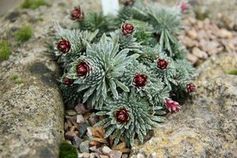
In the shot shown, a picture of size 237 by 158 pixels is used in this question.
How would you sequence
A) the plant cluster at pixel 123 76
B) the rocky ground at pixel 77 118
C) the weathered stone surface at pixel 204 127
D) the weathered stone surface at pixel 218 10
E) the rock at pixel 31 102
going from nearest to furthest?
1. the rock at pixel 31 102
2. the rocky ground at pixel 77 118
3. the weathered stone surface at pixel 204 127
4. the plant cluster at pixel 123 76
5. the weathered stone surface at pixel 218 10

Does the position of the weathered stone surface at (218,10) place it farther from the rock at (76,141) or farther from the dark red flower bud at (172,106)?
the rock at (76,141)

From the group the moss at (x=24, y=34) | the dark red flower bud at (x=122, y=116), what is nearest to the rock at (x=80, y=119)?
the dark red flower bud at (x=122, y=116)

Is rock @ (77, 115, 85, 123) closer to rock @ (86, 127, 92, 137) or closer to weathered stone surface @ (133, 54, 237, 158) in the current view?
rock @ (86, 127, 92, 137)

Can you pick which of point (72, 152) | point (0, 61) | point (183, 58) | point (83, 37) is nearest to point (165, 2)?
point (183, 58)

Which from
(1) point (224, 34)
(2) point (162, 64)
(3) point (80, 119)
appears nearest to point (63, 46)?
(3) point (80, 119)

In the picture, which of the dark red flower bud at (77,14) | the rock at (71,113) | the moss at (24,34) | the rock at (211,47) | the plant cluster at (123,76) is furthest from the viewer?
the rock at (211,47)

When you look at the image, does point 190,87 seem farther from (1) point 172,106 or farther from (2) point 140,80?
(2) point 140,80

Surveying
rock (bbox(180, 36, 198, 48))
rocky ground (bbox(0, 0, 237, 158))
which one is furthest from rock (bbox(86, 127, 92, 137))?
rock (bbox(180, 36, 198, 48))

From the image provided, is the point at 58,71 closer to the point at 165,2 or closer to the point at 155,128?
the point at 155,128
